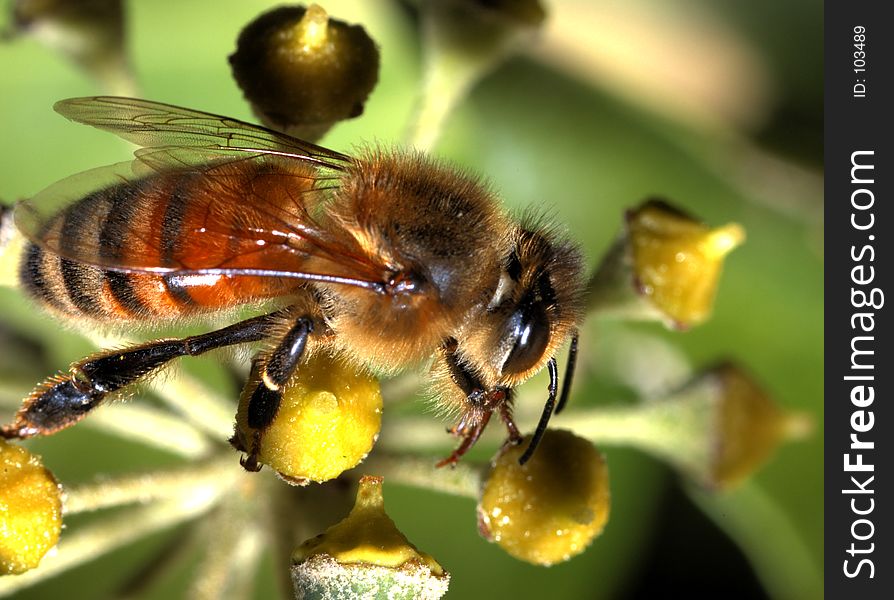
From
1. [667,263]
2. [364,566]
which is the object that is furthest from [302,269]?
[667,263]

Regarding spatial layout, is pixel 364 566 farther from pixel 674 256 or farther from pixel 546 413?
pixel 674 256

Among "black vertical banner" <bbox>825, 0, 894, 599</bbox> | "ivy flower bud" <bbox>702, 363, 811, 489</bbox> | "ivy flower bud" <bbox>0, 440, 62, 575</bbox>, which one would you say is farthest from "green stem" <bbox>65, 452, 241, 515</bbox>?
"black vertical banner" <bbox>825, 0, 894, 599</bbox>

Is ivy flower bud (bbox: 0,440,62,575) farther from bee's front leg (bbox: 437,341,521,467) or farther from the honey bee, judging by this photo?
bee's front leg (bbox: 437,341,521,467)

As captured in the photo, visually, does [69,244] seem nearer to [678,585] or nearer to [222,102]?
[222,102]

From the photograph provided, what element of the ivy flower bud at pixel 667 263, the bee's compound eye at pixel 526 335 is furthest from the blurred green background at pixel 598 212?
the bee's compound eye at pixel 526 335

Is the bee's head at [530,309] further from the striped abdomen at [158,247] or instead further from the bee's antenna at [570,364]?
the striped abdomen at [158,247]

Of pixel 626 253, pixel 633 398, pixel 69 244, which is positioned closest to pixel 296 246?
pixel 69 244
